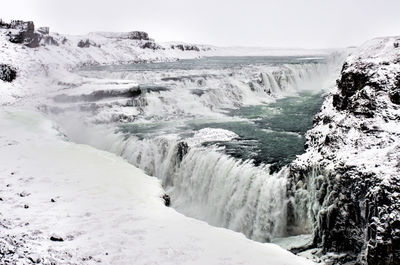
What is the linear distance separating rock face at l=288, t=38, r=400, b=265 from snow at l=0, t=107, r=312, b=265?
1443 millimetres

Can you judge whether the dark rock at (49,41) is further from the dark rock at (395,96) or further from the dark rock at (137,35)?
the dark rock at (395,96)

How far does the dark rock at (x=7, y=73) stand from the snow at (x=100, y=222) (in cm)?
2456

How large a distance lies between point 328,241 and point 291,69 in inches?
1427

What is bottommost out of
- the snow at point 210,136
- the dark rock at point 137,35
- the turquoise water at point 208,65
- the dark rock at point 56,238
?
the dark rock at point 56,238

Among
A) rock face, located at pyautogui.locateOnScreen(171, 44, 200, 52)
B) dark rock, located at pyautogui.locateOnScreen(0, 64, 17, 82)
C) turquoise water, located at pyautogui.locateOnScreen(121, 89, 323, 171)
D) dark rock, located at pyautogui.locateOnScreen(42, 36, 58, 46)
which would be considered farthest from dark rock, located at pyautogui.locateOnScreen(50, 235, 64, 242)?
rock face, located at pyautogui.locateOnScreen(171, 44, 200, 52)

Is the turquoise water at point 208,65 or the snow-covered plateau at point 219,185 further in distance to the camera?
the turquoise water at point 208,65

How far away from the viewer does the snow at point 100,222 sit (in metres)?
7.71

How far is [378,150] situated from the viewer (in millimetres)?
9336

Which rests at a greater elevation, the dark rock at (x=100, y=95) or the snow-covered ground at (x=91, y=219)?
the dark rock at (x=100, y=95)

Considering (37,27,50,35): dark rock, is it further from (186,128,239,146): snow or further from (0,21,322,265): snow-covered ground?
(186,128,239,146): snow

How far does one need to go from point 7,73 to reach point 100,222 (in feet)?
106

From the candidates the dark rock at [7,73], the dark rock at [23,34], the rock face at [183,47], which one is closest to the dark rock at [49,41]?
the dark rock at [23,34]

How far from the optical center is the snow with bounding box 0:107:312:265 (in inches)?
304

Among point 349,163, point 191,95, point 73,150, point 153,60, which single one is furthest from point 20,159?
point 153,60
